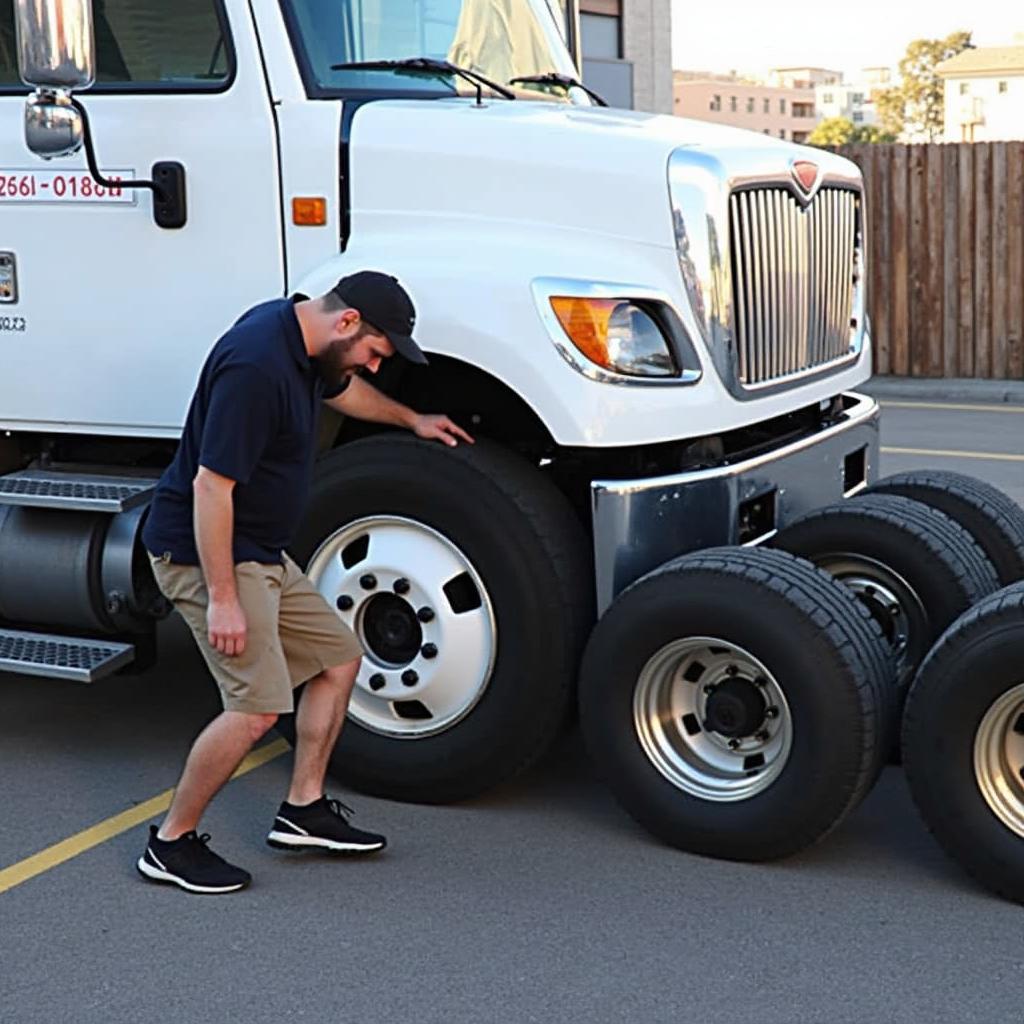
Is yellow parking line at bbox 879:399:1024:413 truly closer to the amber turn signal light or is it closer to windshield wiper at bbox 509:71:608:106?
windshield wiper at bbox 509:71:608:106

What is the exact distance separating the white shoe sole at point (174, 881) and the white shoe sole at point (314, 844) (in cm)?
22

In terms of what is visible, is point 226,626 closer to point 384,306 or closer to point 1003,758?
point 384,306

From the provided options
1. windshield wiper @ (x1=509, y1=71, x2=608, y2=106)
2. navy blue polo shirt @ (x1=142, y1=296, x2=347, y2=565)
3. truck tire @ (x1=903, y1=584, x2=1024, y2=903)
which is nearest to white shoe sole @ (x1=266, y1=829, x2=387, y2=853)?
navy blue polo shirt @ (x1=142, y1=296, x2=347, y2=565)

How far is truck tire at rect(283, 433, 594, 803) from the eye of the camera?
5.30m

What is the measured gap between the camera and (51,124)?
Result: 17.1ft

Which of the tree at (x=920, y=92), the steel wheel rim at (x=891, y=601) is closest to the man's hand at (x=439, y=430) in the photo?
the steel wheel rim at (x=891, y=601)

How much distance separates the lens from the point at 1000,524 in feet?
20.5

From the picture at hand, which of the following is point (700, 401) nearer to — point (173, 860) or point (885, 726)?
point (885, 726)

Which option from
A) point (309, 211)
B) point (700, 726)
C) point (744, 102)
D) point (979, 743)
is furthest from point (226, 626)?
point (744, 102)

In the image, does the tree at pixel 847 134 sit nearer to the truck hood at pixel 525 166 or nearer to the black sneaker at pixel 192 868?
the truck hood at pixel 525 166

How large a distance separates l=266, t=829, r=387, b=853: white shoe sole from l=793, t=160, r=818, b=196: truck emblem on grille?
8.06 ft

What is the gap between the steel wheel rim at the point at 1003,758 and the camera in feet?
15.5

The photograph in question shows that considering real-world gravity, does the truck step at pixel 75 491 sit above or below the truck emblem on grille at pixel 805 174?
below

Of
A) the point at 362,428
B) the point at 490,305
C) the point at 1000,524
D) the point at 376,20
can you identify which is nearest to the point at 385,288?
the point at 490,305
